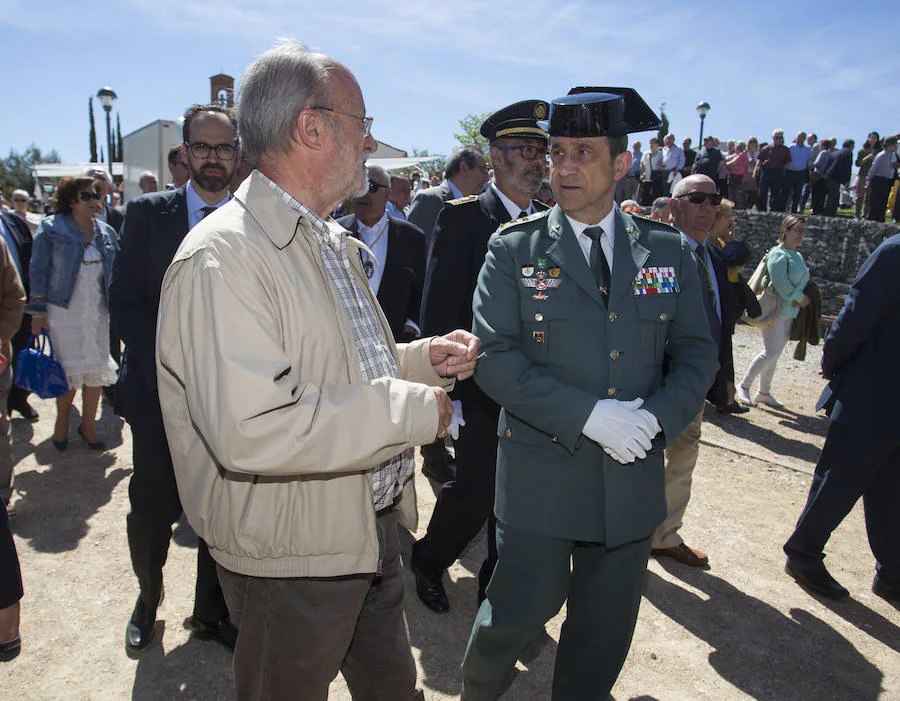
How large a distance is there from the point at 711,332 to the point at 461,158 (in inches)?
148

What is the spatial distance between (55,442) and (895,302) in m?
6.10

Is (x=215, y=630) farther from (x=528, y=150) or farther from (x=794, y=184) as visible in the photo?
(x=794, y=184)

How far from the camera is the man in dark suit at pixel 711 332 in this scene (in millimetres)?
3797

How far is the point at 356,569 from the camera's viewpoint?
1600 mm

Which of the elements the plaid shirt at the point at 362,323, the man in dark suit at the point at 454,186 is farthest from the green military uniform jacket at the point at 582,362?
the man in dark suit at the point at 454,186

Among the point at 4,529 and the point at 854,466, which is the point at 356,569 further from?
the point at 854,466

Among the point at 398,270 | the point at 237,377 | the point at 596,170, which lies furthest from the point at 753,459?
the point at 237,377

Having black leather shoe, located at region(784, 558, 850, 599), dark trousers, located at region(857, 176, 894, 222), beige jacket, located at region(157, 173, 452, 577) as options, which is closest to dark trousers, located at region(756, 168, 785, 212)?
dark trousers, located at region(857, 176, 894, 222)

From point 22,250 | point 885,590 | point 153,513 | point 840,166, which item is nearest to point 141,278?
Result: point 153,513

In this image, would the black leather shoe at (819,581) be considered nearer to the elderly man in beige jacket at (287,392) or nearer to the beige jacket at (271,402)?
the elderly man in beige jacket at (287,392)

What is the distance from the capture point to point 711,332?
3393mm

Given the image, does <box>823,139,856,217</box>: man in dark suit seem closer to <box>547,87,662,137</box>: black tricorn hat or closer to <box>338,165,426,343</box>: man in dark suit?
<box>338,165,426,343</box>: man in dark suit

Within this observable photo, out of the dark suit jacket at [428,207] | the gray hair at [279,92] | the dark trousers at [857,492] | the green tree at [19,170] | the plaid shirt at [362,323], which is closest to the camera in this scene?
the gray hair at [279,92]

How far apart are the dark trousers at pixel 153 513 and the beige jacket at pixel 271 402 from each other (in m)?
1.24
